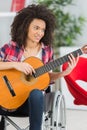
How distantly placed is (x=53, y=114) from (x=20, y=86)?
0.25 m

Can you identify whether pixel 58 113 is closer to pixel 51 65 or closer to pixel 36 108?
pixel 36 108

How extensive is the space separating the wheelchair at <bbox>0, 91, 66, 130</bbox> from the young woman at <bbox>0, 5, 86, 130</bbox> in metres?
0.10

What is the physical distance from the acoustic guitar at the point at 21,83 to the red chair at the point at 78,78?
0.18m

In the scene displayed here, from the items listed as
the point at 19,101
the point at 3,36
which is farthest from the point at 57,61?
the point at 3,36

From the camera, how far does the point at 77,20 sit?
3.80m

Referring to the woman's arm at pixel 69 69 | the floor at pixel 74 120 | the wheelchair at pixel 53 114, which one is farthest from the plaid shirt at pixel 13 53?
the floor at pixel 74 120

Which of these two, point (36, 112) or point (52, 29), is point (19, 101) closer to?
point (36, 112)

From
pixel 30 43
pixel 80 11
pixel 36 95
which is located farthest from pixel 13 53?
pixel 80 11

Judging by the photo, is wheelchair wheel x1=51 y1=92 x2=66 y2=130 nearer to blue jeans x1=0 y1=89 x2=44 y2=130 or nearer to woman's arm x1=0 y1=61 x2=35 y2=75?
blue jeans x1=0 y1=89 x2=44 y2=130

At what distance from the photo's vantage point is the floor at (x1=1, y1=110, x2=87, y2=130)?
288cm

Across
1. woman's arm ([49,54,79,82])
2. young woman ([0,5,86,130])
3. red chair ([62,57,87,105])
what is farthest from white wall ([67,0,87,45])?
woman's arm ([49,54,79,82])

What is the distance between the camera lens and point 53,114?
186 centimetres

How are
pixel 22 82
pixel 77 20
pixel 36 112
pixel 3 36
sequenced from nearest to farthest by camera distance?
pixel 36 112 → pixel 22 82 → pixel 3 36 → pixel 77 20

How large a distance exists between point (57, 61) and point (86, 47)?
19 centimetres
